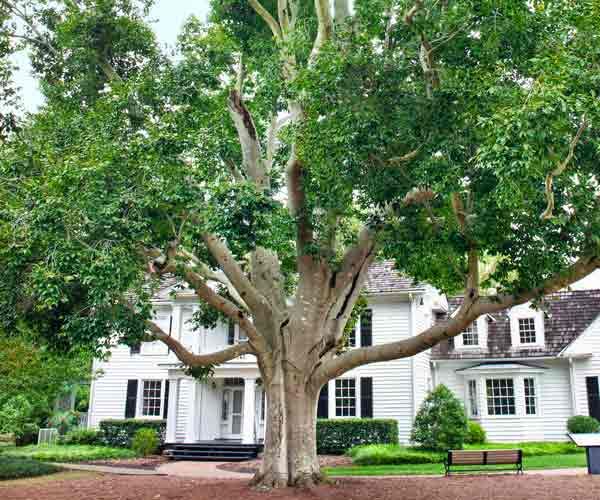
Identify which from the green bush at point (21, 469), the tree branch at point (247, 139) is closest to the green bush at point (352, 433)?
the green bush at point (21, 469)

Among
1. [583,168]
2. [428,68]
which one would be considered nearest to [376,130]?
[428,68]

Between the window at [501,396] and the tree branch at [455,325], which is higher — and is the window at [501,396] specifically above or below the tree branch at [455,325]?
below

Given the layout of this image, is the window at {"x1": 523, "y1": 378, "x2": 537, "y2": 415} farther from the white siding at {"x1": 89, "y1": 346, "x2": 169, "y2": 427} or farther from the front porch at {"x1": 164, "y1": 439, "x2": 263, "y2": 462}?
the white siding at {"x1": 89, "y1": 346, "x2": 169, "y2": 427}

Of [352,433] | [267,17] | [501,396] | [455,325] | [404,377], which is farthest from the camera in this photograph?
[501,396]

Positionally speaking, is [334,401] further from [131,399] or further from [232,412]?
[131,399]

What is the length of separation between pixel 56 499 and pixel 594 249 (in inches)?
449

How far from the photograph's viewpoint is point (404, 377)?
25812 millimetres

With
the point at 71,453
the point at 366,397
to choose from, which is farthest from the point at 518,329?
the point at 71,453

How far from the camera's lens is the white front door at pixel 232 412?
28.0 metres

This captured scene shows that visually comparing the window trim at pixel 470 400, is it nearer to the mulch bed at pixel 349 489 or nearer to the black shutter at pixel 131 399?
the mulch bed at pixel 349 489

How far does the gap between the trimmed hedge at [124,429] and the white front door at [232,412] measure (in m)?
2.66

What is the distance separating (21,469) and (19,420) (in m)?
17.0

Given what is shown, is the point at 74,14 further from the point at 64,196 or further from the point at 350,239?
the point at 350,239

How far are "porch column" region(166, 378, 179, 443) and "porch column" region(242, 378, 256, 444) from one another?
2.87 metres
